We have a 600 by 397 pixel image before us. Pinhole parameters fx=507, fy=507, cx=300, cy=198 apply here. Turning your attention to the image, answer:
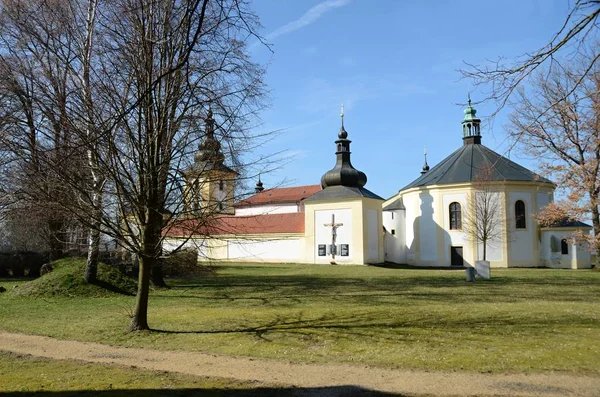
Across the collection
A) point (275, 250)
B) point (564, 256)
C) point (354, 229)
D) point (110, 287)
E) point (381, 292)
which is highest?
point (354, 229)

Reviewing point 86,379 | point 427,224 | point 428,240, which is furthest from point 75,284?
point 427,224

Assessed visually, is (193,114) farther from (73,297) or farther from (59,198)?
(73,297)

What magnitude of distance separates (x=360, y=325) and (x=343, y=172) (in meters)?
34.0

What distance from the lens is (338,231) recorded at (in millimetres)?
42125

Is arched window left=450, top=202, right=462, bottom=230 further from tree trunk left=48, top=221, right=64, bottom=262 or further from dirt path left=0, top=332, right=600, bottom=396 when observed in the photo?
dirt path left=0, top=332, right=600, bottom=396

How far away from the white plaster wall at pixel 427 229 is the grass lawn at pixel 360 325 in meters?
21.7

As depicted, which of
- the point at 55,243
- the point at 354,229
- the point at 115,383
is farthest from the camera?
the point at 354,229

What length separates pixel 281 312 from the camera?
13.2 metres

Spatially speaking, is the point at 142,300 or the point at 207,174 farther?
the point at 142,300

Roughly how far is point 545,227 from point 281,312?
31255 mm

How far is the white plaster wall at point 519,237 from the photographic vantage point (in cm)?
3778

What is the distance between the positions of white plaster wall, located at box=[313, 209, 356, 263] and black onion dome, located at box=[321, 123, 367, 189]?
3360 millimetres

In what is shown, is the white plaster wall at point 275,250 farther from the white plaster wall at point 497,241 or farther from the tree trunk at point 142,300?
the tree trunk at point 142,300

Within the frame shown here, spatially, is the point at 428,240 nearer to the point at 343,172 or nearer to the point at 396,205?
the point at 396,205
